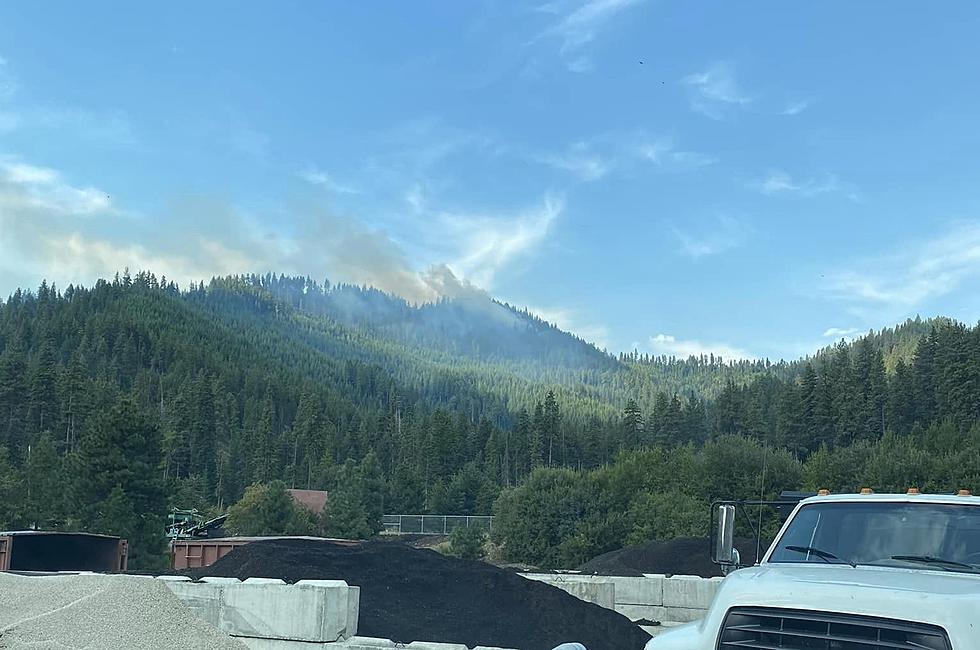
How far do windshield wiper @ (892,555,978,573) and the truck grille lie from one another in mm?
1101

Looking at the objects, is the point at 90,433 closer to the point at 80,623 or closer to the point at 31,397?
the point at 80,623

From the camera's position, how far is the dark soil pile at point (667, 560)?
30161 millimetres

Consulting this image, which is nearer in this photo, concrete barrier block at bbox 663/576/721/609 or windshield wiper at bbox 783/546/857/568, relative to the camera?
windshield wiper at bbox 783/546/857/568

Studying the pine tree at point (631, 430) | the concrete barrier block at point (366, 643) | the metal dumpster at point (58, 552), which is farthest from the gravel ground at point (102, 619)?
the pine tree at point (631, 430)

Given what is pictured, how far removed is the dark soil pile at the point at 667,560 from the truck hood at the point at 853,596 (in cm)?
2374

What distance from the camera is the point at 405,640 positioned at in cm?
1483

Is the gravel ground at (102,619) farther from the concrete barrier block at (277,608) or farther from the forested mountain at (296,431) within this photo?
the forested mountain at (296,431)

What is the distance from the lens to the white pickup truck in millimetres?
4918

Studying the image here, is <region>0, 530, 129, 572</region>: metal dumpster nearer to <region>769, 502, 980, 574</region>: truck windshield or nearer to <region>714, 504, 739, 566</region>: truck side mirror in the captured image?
<region>714, 504, 739, 566</region>: truck side mirror

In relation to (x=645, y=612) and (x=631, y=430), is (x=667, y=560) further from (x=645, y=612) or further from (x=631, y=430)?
(x=631, y=430)

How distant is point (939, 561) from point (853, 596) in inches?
48.0

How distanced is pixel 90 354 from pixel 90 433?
108277mm

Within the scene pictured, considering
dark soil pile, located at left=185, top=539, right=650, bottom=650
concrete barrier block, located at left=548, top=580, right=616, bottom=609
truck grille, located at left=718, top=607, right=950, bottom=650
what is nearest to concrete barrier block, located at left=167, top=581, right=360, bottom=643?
dark soil pile, located at left=185, top=539, right=650, bottom=650

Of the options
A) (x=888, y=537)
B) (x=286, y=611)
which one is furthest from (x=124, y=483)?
(x=888, y=537)
